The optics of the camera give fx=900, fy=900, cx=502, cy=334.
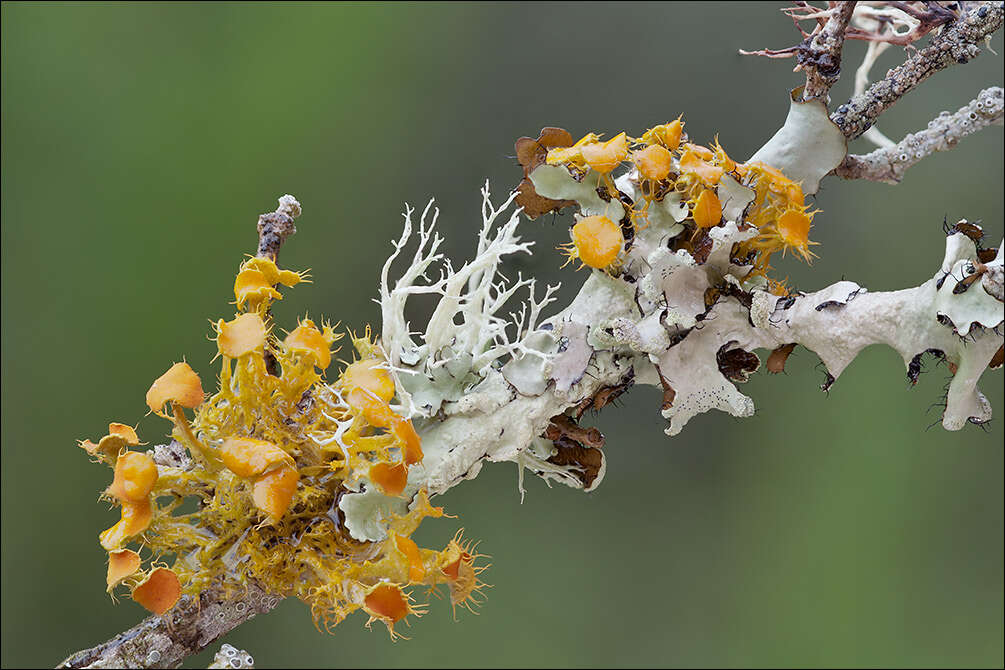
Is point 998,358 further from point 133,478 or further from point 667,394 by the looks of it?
point 133,478

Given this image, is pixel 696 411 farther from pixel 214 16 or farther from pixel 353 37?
pixel 214 16

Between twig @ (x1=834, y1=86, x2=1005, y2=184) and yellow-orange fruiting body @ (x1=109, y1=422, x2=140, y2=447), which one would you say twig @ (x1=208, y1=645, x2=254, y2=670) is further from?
twig @ (x1=834, y1=86, x2=1005, y2=184)

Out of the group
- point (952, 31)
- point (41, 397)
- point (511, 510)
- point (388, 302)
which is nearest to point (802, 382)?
point (511, 510)

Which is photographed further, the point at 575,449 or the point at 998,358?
the point at 575,449

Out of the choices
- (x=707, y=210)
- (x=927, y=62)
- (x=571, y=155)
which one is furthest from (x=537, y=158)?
(x=927, y=62)

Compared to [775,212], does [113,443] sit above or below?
below

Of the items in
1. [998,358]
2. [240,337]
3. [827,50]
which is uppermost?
[827,50]

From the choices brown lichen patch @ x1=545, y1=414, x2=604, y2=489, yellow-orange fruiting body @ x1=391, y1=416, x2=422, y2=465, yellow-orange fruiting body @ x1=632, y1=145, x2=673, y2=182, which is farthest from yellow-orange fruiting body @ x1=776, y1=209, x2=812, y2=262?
yellow-orange fruiting body @ x1=391, y1=416, x2=422, y2=465
